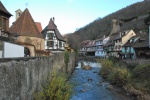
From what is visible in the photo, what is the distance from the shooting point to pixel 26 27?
34.1 m

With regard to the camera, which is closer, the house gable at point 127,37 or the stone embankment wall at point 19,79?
the stone embankment wall at point 19,79

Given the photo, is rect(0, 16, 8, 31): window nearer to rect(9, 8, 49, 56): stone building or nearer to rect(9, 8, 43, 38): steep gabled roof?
rect(9, 8, 49, 56): stone building

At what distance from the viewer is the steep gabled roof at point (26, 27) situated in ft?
109

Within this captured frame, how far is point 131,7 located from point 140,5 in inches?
330

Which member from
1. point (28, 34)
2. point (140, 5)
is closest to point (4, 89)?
point (28, 34)

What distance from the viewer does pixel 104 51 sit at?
271 ft

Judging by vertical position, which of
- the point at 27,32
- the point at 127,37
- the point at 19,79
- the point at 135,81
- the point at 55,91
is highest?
the point at 127,37

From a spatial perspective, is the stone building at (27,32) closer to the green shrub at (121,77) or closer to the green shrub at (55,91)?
the green shrub at (121,77)

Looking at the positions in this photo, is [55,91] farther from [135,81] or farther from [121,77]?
[121,77]

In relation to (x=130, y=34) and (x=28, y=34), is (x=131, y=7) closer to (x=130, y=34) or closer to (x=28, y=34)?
(x=130, y=34)

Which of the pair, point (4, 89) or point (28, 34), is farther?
point (28, 34)

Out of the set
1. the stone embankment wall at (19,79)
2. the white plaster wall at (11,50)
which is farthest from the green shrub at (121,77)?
the stone embankment wall at (19,79)

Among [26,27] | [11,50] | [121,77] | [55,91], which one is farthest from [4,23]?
[121,77]

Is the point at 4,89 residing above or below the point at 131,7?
below
